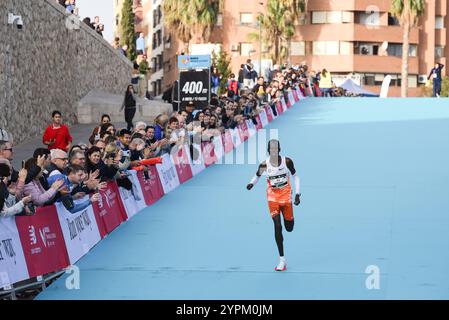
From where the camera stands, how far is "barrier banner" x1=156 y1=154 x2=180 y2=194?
855 inches

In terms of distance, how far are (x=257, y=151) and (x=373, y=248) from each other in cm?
1468

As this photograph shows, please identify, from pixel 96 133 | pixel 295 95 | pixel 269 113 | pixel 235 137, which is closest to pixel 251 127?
pixel 235 137

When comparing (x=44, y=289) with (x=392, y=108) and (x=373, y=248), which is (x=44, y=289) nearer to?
(x=373, y=248)

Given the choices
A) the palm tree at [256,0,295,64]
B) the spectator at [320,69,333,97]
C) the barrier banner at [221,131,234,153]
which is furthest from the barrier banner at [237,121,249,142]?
the palm tree at [256,0,295,64]

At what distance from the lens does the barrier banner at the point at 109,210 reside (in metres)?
16.0

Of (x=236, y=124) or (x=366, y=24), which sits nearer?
(x=236, y=124)

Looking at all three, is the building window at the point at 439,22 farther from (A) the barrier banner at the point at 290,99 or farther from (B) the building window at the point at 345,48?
(A) the barrier banner at the point at 290,99

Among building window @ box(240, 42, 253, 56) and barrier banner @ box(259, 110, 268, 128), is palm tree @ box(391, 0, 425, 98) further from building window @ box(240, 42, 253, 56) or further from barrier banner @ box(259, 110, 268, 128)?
barrier banner @ box(259, 110, 268, 128)

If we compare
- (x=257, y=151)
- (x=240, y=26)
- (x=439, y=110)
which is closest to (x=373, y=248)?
(x=257, y=151)

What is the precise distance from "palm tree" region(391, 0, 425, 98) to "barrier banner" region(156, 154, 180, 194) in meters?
64.6

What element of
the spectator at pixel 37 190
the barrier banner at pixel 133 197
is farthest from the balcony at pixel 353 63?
the spectator at pixel 37 190

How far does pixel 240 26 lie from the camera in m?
92.0

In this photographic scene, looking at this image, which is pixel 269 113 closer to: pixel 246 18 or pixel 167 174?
pixel 167 174

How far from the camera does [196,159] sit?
26016 millimetres
